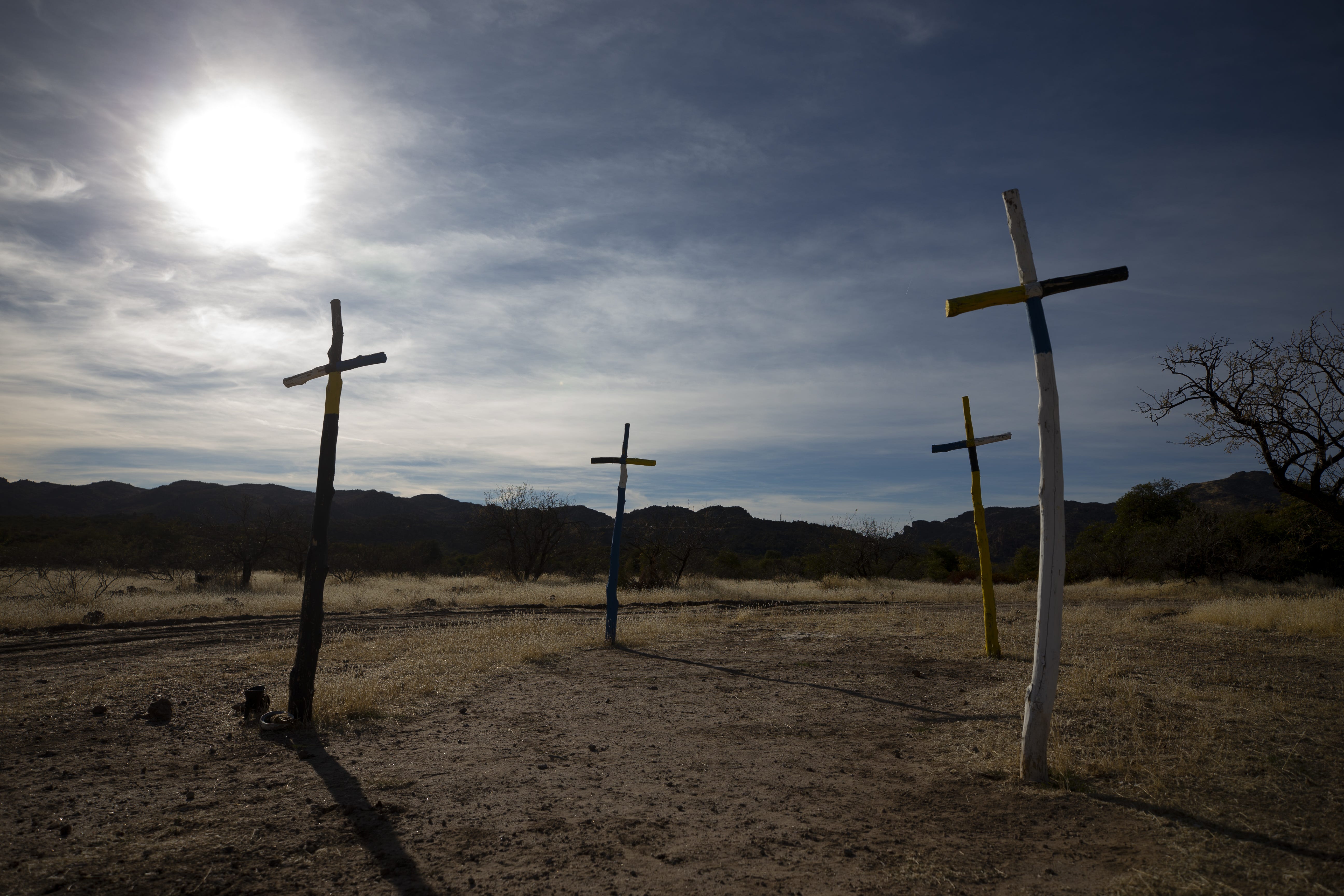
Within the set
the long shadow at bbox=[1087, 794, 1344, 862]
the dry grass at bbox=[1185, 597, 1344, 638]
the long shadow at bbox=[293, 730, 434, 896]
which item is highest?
the dry grass at bbox=[1185, 597, 1344, 638]

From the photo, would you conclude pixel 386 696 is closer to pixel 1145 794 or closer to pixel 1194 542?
pixel 1145 794

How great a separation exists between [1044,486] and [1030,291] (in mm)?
1528

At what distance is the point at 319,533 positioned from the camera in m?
7.25

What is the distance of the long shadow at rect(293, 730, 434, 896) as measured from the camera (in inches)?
139

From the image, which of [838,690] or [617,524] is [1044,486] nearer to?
[838,690]

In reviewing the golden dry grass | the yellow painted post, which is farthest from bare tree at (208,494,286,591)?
the yellow painted post

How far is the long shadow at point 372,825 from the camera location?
3523 millimetres

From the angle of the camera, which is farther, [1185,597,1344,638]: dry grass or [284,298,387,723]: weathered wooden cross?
[1185,597,1344,638]: dry grass

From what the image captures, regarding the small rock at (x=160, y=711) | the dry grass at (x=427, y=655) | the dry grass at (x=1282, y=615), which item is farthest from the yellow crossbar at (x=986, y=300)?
the dry grass at (x=1282, y=615)

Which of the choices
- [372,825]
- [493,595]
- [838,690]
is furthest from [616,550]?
[493,595]

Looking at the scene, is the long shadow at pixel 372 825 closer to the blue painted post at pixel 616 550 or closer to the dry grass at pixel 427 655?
the dry grass at pixel 427 655

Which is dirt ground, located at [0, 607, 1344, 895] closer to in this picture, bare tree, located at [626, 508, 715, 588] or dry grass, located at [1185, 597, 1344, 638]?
dry grass, located at [1185, 597, 1344, 638]

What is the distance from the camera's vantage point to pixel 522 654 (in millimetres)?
10812

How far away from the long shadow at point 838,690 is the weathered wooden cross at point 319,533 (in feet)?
18.3
